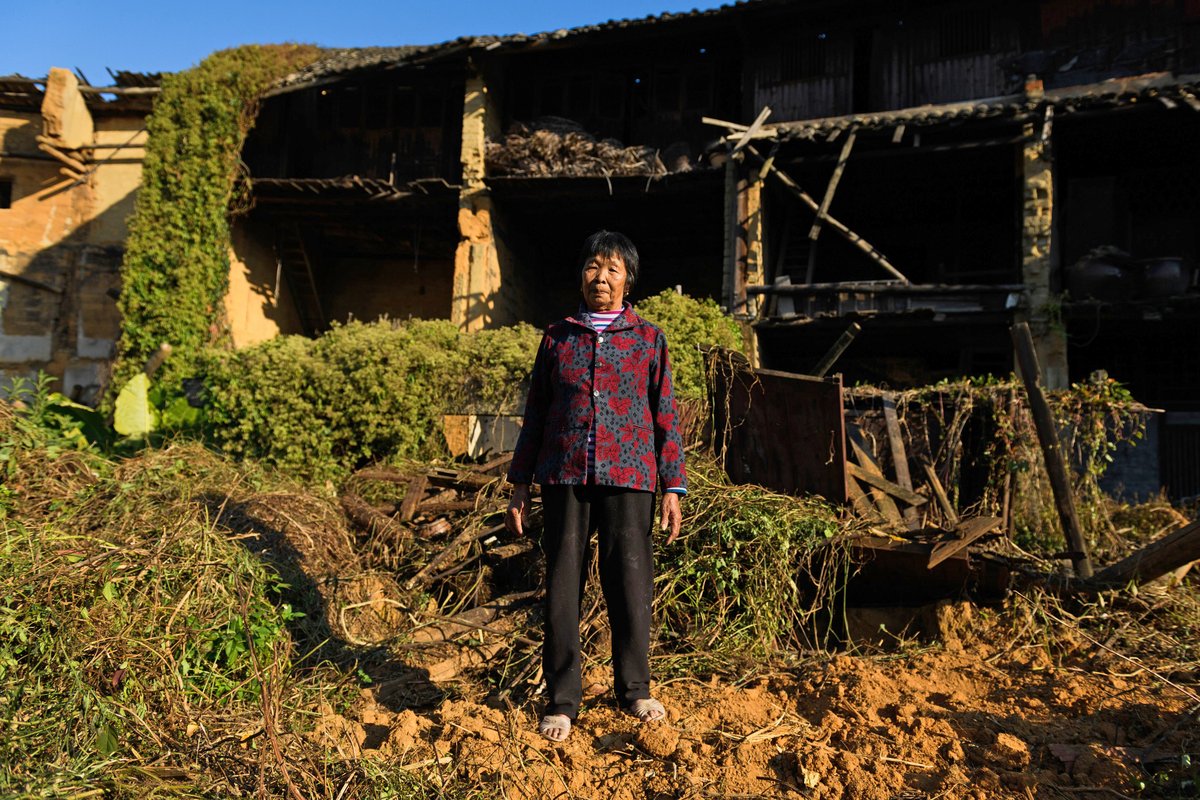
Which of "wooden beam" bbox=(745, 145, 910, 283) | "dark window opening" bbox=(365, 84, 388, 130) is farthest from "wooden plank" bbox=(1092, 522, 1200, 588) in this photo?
"dark window opening" bbox=(365, 84, 388, 130)

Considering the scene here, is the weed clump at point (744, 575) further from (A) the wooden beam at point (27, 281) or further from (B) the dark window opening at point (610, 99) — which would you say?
(A) the wooden beam at point (27, 281)

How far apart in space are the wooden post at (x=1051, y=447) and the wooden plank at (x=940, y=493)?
724 millimetres

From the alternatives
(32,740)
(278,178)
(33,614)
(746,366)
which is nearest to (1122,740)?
(746,366)

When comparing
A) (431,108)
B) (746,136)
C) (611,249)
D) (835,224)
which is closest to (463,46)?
(431,108)

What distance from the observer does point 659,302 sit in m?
9.98

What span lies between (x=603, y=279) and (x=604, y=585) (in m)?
1.24

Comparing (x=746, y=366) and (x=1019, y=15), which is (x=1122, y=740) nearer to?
(x=746, y=366)

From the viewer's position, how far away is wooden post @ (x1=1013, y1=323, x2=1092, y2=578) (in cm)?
461

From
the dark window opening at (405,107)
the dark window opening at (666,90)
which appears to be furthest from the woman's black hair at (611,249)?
the dark window opening at (405,107)

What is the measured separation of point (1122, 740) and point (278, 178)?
14931 millimetres

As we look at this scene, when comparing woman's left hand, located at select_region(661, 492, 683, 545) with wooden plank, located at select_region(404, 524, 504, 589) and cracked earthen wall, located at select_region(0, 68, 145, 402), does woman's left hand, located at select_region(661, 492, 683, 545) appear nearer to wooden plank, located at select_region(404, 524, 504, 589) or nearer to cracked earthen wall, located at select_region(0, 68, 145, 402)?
wooden plank, located at select_region(404, 524, 504, 589)

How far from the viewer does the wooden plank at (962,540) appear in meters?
4.22

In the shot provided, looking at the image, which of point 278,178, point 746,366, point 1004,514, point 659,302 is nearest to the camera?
point 746,366

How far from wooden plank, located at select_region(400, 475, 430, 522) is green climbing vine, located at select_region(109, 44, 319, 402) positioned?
733 cm
